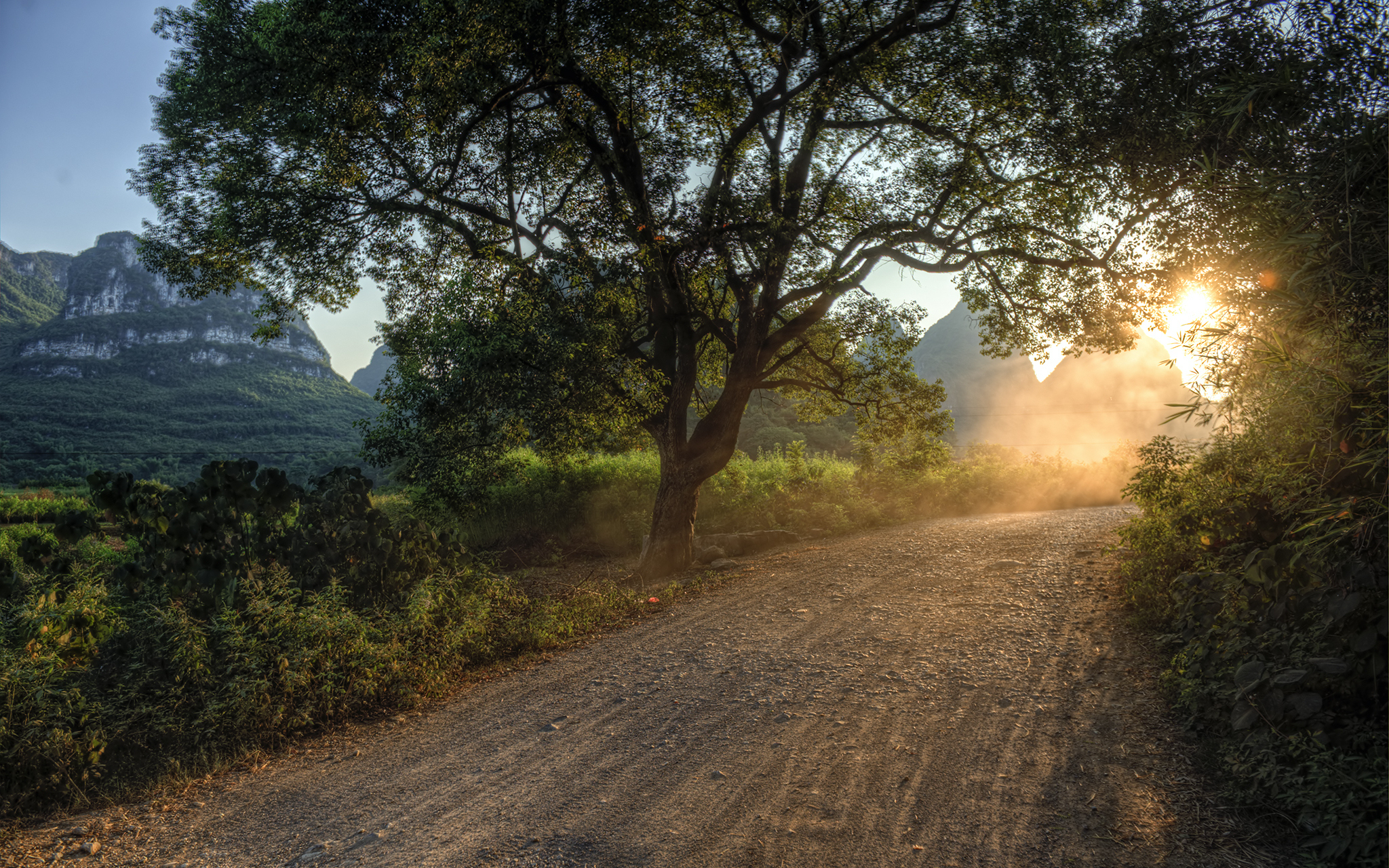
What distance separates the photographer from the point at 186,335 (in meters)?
82.7

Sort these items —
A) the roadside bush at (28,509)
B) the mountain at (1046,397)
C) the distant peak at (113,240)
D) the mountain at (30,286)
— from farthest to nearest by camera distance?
the distant peak at (113,240)
the mountain at (30,286)
the mountain at (1046,397)
the roadside bush at (28,509)

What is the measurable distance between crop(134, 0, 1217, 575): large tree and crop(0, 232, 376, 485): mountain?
24.2 m

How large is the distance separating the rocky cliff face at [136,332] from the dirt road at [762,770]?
7847 cm

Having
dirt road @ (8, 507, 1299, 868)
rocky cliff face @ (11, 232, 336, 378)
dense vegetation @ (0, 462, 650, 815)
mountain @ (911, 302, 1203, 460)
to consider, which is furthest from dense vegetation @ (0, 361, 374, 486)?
Answer: mountain @ (911, 302, 1203, 460)

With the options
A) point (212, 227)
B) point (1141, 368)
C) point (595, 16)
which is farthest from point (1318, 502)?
point (1141, 368)

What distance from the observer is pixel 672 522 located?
1037 centimetres

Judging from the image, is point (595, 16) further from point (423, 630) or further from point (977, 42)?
point (423, 630)

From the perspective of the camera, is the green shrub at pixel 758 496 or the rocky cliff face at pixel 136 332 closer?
the green shrub at pixel 758 496

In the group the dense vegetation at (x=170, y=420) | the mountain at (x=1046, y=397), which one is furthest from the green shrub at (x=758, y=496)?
the dense vegetation at (x=170, y=420)

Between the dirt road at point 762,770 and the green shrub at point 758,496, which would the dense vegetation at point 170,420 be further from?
the dirt road at point 762,770

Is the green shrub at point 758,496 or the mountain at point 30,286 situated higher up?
the mountain at point 30,286

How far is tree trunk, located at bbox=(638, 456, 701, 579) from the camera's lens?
10.3 meters

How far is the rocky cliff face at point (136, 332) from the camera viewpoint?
7169cm

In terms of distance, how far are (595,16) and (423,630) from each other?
6.46 metres
